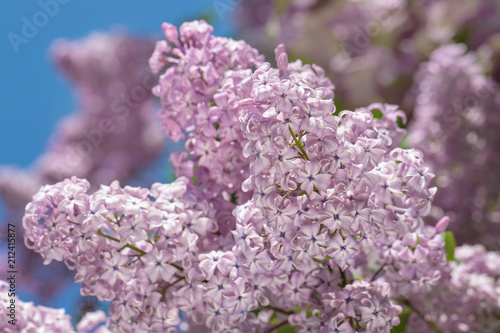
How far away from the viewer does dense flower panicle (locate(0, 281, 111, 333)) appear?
1.28 ft

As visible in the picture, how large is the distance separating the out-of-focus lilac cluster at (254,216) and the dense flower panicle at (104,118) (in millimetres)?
1133

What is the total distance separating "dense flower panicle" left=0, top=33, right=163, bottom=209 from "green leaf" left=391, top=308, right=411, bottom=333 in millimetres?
1137

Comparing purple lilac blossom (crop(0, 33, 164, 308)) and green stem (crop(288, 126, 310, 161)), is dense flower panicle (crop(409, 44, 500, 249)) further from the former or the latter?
purple lilac blossom (crop(0, 33, 164, 308))

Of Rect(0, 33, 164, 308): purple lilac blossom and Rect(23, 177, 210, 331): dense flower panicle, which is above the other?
Rect(0, 33, 164, 308): purple lilac blossom

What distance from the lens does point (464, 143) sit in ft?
2.34

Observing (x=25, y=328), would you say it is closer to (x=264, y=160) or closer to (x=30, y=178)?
(x=264, y=160)

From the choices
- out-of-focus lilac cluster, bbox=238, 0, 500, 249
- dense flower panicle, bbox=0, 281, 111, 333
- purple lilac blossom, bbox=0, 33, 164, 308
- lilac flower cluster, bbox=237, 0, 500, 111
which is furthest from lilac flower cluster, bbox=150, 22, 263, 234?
purple lilac blossom, bbox=0, 33, 164, 308

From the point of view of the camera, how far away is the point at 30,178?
A: 1.59 metres

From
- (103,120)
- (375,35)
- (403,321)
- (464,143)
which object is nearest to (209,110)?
(403,321)

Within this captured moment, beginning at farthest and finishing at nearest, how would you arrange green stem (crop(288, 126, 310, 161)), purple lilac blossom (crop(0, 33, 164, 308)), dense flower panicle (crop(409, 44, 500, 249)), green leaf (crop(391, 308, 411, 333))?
purple lilac blossom (crop(0, 33, 164, 308)) → dense flower panicle (crop(409, 44, 500, 249)) → green leaf (crop(391, 308, 411, 333)) → green stem (crop(288, 126, 310, 161))

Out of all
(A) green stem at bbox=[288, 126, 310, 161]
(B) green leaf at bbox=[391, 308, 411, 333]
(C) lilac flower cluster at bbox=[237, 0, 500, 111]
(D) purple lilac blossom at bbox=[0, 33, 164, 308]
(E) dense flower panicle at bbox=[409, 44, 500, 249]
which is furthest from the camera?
(D) purple lilac blossom at bbox=[0, 33, 164, 308]

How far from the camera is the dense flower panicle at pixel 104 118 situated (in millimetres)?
1535

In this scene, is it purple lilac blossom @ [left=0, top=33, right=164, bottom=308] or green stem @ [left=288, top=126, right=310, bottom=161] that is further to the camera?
purple lilac blossom @ [left=0, top=33, right=164, bottom=308]

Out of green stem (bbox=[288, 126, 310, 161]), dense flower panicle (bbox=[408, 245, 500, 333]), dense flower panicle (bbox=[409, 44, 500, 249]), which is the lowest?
dense flower panicle (bbox=[408, 245, 500, 333])
